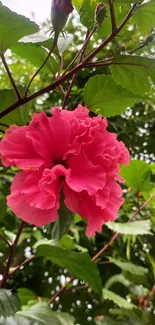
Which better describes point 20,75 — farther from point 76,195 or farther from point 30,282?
point 76,195

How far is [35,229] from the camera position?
126 cm

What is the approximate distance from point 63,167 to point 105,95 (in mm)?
212

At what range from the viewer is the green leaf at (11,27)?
0.43 meters

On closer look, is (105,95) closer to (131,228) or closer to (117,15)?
(117,15)

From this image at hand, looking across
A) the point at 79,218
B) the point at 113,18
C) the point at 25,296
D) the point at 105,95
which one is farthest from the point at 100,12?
the point at 25,296

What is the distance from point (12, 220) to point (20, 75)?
1.68 ft

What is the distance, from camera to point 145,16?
51 centimetres

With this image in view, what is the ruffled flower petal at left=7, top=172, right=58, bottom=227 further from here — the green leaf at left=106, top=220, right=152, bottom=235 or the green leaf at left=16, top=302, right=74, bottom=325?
the green leaf at left=106, top=220, right=152, bottom=235

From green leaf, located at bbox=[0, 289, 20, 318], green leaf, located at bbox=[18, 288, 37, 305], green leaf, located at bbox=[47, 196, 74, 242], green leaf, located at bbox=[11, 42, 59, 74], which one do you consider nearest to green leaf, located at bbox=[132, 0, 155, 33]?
green leaf, located at bbox=[11, 42, 59, 74]

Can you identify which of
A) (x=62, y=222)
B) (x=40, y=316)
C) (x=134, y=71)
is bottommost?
(x=40, y=316)

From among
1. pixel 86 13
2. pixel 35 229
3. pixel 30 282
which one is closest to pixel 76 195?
pixel 86 13

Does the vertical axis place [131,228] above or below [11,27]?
below

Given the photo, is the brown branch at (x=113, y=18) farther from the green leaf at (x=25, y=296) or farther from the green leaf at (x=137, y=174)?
the green leaf at (x=25, y=296)

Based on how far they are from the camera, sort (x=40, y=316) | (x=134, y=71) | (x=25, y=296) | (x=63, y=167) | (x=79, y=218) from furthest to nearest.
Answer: (x=25, y=296) < (x=79, y=218) < (x=40, y=316) < (x=134, y=71) < (x=63, y=167)
